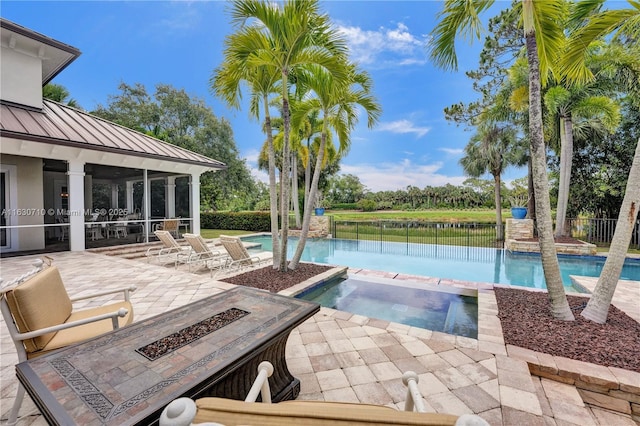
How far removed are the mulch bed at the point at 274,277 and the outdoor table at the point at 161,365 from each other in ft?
9.55

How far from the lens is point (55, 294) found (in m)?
2.57

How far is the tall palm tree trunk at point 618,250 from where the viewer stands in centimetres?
338

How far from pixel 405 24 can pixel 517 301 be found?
15242 millimetres

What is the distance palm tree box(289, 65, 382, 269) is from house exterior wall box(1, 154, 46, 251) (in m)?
8.97

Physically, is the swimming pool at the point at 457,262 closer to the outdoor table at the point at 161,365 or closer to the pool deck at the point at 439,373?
the pool deck at the point at 439,373

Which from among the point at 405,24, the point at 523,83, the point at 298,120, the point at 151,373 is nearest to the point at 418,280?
the point at 298,120

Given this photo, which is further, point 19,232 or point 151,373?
point 19,232

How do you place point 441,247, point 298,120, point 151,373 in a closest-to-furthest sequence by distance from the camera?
point 151,373, point 298,120, point 441,247

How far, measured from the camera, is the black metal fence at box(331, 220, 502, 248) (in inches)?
506

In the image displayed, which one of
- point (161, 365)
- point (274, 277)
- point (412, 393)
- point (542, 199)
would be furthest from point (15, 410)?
point (542, 199)

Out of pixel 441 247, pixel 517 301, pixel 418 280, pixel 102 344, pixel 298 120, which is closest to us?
pixel 102 344

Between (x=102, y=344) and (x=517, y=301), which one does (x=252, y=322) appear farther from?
(x=517, y=301)

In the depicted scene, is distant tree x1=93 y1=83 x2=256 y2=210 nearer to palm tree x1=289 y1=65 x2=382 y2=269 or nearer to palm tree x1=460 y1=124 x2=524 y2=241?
palm tree x1=289 y1=65 x2=382 y2=269

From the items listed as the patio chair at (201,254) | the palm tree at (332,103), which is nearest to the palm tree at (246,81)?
the palm tree at (332,103)
